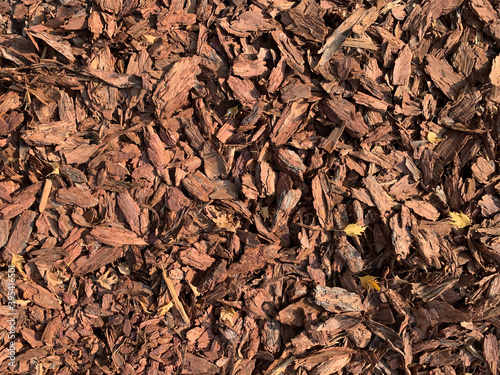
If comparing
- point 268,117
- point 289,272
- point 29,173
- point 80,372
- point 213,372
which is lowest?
point 80,372

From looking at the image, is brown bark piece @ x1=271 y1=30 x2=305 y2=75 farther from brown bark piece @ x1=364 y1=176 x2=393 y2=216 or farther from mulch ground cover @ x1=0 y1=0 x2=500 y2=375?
brown bark piece @ x1=364 y1=176 x2=393 y2=216

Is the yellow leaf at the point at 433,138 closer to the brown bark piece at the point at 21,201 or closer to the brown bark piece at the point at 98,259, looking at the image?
the brown bark piece at the point at 98,259

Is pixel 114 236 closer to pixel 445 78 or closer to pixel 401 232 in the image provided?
pixel 401 232

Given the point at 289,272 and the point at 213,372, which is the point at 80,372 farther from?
the point at 289,272

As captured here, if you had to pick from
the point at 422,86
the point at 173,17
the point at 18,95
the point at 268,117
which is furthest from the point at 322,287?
the point at 18,95

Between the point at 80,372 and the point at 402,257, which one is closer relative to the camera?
the point at 402,257

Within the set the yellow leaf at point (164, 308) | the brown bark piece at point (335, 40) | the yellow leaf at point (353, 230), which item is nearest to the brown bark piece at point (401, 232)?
the yellow leaf at point (353, 230)
